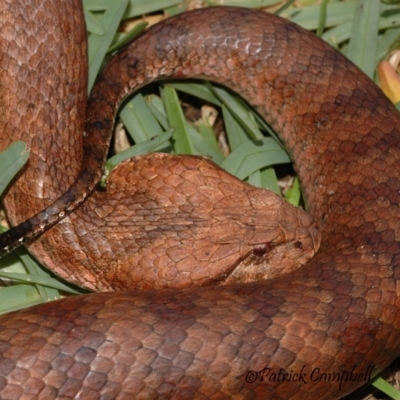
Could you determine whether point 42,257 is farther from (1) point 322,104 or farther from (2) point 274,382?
(1) point 322,104

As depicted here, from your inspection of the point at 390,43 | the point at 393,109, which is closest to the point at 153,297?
the point at 393,109

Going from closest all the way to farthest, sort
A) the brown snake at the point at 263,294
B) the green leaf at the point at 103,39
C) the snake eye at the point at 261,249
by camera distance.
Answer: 1. the brown snake at the point at 263,294
2. the snake eye at the point at 261,249
3. the green leaf at the point at 103,39

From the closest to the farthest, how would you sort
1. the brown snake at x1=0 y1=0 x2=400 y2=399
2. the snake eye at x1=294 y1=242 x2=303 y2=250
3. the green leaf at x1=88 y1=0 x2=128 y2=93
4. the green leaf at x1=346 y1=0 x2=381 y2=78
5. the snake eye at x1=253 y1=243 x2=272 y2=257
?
the brown snake at x1=0 y1=0 x2=400 y2=399, the snake eye at x1=253 y1=243 x2=272 y2=257, the snake eye at x1=294 y1=242 x2=303 y2=250, the green leaf at x1=88 y1=0 x2=128 y2=93, the green leaf at x1=346 y1=0 x2=381 y2=78

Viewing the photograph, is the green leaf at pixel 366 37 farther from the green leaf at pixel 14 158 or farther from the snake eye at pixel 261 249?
the green leaf at pixel 14 158

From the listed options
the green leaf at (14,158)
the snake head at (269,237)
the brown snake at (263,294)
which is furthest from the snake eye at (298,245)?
the green leaf at (14,158)

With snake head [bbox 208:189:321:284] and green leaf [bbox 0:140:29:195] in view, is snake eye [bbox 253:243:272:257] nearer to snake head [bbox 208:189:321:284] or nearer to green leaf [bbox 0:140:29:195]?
snake head [bbox 208:189:321:284]

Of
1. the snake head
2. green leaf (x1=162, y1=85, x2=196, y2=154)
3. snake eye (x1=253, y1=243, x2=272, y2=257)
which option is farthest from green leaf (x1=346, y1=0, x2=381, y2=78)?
snake eye (x1=253, y1=243, x2=272, y2=257)
